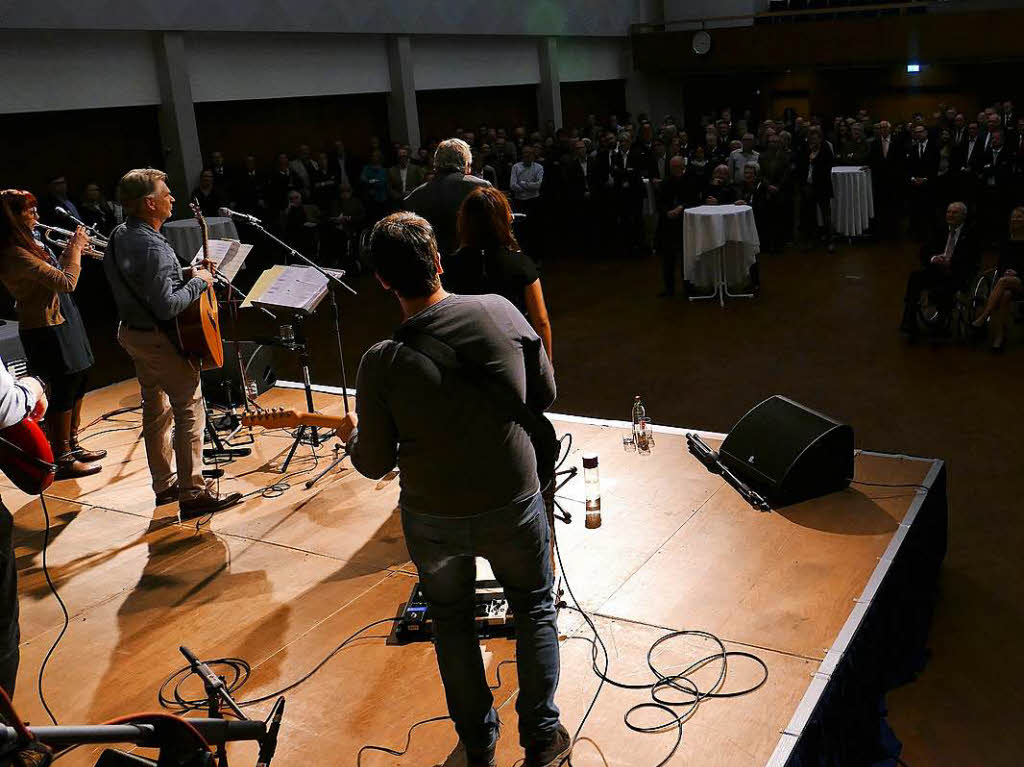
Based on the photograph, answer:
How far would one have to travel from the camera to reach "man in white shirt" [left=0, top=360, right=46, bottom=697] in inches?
95.6

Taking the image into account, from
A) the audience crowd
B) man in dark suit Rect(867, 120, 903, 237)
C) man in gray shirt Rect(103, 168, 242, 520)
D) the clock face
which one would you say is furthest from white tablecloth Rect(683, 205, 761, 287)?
the clock face

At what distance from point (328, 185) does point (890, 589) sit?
376 inches

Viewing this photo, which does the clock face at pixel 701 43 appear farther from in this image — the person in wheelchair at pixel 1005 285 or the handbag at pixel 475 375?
the handbag at pixel 475 375

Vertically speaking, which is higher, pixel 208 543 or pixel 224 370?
pixel 224 370

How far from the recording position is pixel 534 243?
454 inches

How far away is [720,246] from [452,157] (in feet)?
16.7

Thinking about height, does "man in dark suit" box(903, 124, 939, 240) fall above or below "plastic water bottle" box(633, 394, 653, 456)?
above

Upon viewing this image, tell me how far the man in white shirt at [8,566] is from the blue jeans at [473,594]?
986 mm

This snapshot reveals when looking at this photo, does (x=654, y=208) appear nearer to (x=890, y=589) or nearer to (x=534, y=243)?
(x=534, y=243)

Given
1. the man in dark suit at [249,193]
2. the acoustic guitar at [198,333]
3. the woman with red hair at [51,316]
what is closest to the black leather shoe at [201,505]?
the acoustic guitar at [198,333]

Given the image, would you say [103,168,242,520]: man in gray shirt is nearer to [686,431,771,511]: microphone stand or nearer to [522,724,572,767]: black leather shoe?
[686,431,771,511]: microphone stand

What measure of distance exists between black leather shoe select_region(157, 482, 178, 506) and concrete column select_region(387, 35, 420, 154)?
30.7ft

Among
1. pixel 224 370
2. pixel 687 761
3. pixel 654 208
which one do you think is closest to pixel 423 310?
pixel 687 761

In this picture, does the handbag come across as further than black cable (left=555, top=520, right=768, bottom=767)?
No
